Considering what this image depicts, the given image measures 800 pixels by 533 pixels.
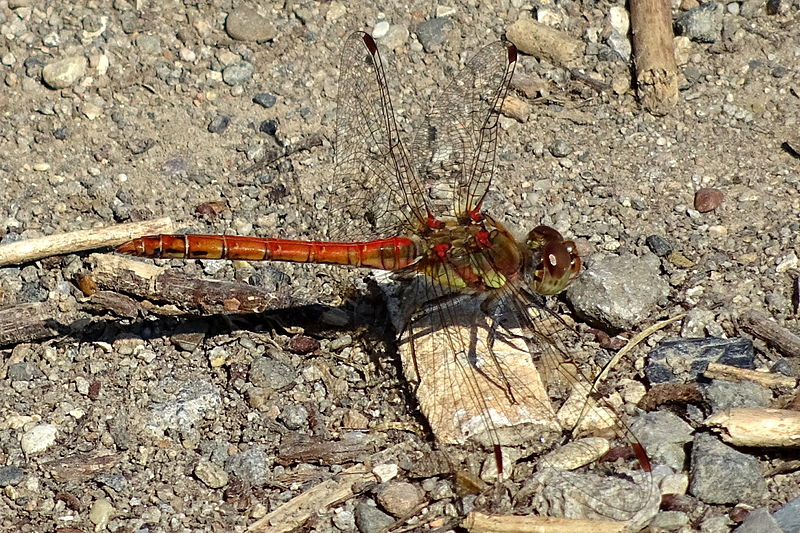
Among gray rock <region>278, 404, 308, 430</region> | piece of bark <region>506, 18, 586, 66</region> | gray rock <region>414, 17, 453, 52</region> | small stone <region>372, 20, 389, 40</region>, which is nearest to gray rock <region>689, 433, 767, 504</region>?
gray rock <region>278, 404, 308, 430</region>

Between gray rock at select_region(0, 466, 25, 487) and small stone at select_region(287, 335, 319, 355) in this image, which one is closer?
gray rock at select_region(0, 466, 25, 487)

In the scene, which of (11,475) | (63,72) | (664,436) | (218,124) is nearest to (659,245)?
(664,436)

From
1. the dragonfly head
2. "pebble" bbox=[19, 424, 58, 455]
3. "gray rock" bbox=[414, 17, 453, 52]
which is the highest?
"gray rock" bbox=[414, 17, 453, 52]

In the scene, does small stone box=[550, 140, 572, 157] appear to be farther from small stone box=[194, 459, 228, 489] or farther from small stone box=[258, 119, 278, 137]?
small stone box=[194, 459, 228, 489]

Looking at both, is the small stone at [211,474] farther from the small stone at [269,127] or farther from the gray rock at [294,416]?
the small stone at [269,127]

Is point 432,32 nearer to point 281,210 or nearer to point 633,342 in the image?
point 281,210

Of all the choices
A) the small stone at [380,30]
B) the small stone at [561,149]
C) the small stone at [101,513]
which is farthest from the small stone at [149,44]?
the small stone at [101,513]

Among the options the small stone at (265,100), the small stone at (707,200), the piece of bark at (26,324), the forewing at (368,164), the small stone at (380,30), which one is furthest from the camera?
the small stone at (380,30)
